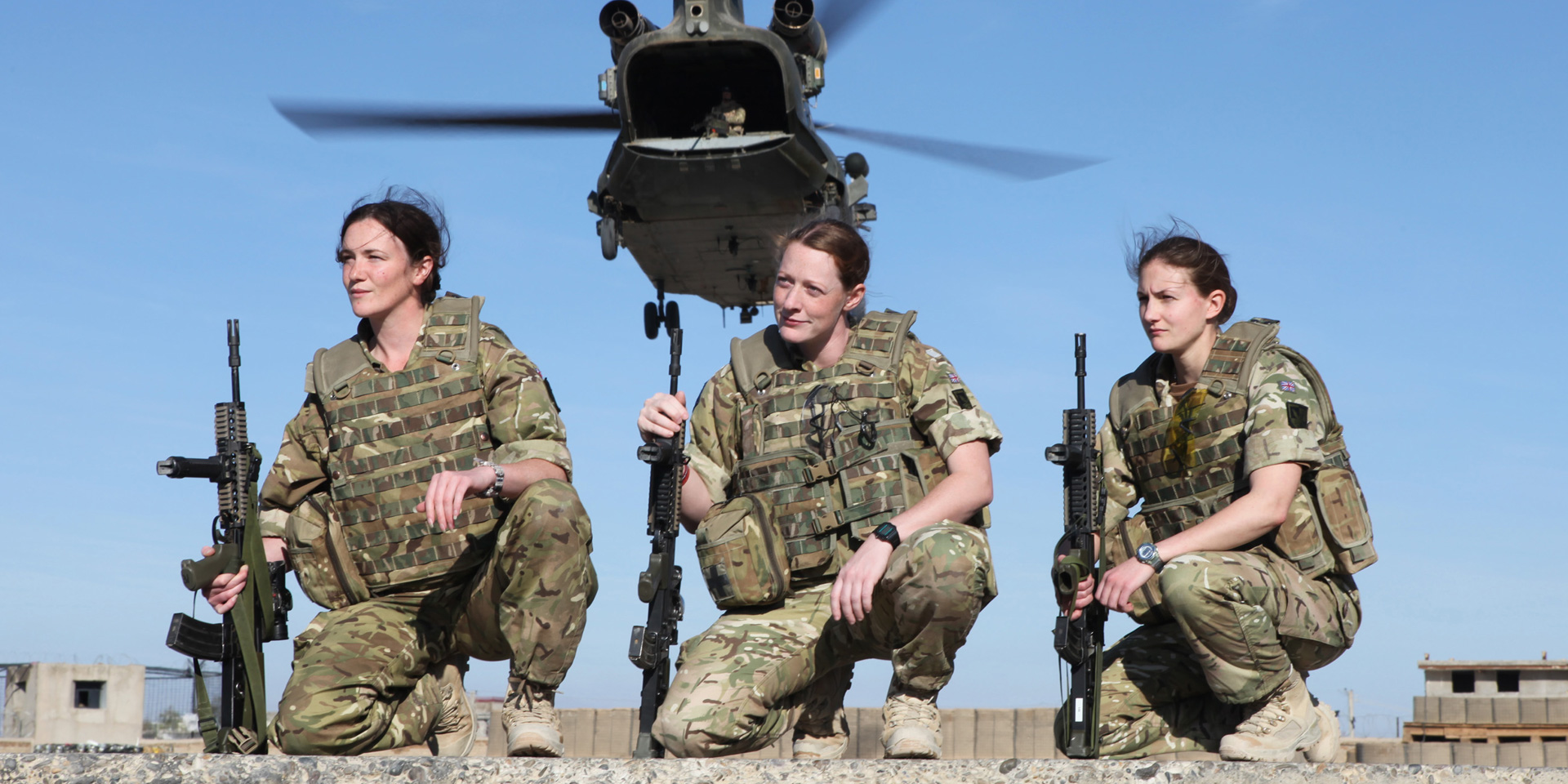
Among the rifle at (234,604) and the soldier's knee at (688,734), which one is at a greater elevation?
the rifle at (234,604)

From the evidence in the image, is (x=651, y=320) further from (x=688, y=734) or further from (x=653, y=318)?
(x=688, y=734)

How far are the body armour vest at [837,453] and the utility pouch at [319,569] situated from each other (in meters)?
1.46

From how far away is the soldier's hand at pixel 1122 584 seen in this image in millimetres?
4348

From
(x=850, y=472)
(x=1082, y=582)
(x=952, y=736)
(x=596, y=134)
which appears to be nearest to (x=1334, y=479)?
(x=1082, y=582)

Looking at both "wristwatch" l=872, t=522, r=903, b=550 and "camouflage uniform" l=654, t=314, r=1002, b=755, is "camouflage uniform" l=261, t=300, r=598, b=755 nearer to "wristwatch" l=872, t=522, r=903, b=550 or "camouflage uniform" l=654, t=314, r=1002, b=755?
"camouflage uniform" l=654, t=314, r=1002, b=755

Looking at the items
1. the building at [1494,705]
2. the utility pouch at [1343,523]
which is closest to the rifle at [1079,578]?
the utility pouch at [1343,523]

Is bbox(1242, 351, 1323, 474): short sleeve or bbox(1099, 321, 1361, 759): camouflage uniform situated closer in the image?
bbox(1099, 321, 1361, 759): camouflage uniform

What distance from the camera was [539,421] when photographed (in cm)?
497

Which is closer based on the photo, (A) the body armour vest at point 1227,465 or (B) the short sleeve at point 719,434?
(A) the body armour vest at point 1227,465

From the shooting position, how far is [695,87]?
506 inches

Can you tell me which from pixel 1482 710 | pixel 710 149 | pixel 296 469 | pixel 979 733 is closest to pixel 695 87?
pixel 710 149

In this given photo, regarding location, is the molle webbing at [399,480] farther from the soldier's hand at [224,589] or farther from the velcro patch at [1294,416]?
the velcro patch at [1294,416]

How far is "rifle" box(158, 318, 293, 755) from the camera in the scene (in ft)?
15.0

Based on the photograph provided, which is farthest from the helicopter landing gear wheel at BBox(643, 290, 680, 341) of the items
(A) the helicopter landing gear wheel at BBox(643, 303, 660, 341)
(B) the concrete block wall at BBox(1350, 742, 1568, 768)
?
(B) the concrete block wall at BBox(1350, 742, 1568, 768)
